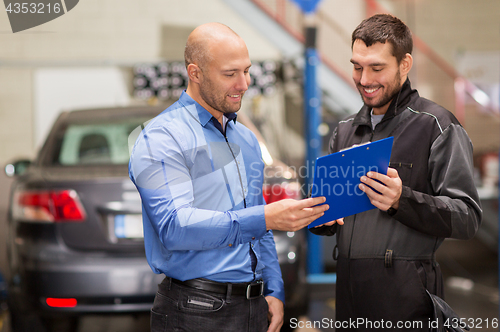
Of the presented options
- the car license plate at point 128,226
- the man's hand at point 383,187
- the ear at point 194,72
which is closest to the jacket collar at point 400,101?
the man's hand at point 383,187

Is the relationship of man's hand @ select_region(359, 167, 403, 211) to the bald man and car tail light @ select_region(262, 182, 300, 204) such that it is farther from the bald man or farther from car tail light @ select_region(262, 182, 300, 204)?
car tail light @ select_region(262, 182, 300, 204)

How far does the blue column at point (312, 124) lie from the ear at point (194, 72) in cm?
238

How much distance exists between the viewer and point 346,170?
3.75 feet

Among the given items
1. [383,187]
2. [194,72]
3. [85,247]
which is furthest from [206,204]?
[85,247]

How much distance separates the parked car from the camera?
210 centimetres

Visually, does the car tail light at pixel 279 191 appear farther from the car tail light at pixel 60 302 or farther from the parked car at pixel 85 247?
the car tail light at pixel 60 302

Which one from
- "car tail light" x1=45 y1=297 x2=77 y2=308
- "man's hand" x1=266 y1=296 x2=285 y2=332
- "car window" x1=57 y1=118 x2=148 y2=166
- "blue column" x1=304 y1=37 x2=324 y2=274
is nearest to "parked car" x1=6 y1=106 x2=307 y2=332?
"car tail light" x1=45 y1=297 x2=77 y2=308

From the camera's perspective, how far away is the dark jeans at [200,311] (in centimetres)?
130

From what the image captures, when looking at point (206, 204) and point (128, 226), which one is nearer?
point (206, 204)

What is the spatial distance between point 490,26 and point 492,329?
6.75 m

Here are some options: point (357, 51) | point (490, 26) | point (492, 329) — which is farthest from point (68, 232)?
point (490, 26)

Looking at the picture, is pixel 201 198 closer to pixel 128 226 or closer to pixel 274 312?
pixel 274 312

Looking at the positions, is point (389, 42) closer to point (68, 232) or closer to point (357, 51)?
point (357, 51)

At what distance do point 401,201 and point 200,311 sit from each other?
25.9 inches
